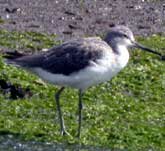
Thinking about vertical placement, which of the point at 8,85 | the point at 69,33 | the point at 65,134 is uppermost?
the point at 69,33

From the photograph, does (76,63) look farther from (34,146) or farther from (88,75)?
(34,146)

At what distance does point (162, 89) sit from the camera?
14031 mm

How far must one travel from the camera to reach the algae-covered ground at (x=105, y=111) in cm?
1207

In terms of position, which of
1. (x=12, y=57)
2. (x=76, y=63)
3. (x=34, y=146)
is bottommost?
(x=34, y=146)

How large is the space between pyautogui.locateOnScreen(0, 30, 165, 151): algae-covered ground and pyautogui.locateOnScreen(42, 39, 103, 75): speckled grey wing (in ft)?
2.58

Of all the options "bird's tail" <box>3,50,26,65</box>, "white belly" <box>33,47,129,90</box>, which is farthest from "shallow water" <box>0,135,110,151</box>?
"bird's tail" <box>3,50,26,65</box>

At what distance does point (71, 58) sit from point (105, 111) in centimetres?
121

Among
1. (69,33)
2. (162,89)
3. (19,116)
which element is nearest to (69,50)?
(19,116)

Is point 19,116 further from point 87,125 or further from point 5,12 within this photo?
point 5,12

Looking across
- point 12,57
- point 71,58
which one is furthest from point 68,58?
point 12,57

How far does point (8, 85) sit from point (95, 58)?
1.93 metres

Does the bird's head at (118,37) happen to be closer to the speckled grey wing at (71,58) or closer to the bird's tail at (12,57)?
the speckled grey wing at (71,58)

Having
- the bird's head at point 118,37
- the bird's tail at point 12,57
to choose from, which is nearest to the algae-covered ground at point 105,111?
the bird's tail at point 12,57

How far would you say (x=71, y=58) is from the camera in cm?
1205
